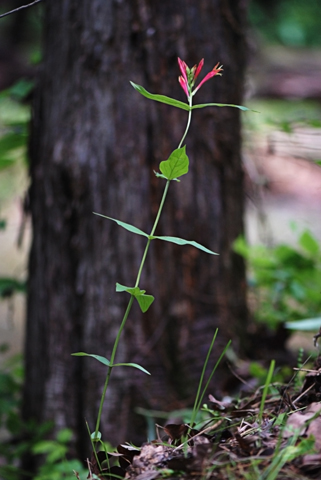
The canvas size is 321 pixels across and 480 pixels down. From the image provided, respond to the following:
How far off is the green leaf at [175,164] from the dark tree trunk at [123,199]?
3.24ft

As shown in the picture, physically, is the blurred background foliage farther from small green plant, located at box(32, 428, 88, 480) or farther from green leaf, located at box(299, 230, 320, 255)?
small green plant, located at box(32, 428, 88, 480)

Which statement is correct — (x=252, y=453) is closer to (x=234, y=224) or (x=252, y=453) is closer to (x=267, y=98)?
(x=234, y=224)

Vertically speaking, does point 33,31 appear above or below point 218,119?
above

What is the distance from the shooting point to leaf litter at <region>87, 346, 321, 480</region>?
0.66 meters

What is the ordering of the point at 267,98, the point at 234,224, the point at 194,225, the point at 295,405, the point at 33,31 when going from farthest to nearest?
the point at 33,31 < the point at 267,98 < the point at 234,224 < the point at 194,225 < the point at 295,405

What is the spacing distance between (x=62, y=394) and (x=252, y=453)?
1279 millimetres

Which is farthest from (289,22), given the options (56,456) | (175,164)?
(175,164)

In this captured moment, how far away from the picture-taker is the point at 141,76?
5.71 ft

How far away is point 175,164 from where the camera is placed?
0.78m

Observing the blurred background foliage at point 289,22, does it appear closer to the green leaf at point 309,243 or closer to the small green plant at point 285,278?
the small green plant at point 285,278

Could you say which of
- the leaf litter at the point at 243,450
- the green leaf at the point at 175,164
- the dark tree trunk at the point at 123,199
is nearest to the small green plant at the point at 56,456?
the dark tree trunk at the point at 123,199

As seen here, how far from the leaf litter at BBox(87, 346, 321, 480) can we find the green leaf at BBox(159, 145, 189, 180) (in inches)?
15.1

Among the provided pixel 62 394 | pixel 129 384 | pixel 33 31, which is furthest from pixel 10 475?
pixel 33 31

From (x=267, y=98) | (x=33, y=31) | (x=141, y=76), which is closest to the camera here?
(x=141, y=76)
